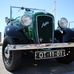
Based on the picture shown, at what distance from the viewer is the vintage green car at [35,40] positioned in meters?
2.15

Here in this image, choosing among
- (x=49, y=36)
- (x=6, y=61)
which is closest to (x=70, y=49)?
(x=49, y=36)

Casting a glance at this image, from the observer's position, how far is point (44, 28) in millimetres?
2588

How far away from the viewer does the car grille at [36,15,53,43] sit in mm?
2545

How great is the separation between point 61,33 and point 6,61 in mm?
1707

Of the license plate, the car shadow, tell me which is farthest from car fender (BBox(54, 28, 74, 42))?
the car shadow

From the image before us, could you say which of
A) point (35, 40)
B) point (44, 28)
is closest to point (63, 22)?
point (44, 28)

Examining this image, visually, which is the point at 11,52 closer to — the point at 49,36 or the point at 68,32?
the point at 49,36

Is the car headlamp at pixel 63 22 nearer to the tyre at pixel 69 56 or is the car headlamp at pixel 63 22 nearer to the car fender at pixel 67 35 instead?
the car fender at pixel 67 35

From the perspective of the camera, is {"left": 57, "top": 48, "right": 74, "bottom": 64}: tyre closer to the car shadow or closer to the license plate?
the car shadow

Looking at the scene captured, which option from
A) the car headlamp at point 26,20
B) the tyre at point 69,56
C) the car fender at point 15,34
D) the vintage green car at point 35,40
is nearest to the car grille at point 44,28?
the vintage green car at point 35,40

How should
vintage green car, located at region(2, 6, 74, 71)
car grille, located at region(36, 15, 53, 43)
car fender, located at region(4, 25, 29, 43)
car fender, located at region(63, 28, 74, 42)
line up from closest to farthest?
vintage green car, located at region(2, 6, 74, 71) < car fender, located at region(4, 25, 29, 43) < car grille, located at region(36, 15, 53, 43) < car fender, located at region(63, 28, 74, 42)

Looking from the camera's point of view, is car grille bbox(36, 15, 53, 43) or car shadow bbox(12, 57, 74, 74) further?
car grille bbox(36, 15, 53, 43)

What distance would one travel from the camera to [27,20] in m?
2.34

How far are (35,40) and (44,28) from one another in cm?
38
